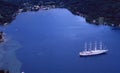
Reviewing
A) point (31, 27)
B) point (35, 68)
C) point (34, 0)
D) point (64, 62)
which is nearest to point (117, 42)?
point (64, 62)

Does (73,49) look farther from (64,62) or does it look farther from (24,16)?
(24,16)

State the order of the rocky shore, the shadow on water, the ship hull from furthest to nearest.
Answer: the rocky shore
the ship hull
the shadow on water

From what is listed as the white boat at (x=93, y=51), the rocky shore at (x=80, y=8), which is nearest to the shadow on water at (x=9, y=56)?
the white boat at (x=93, y=51)

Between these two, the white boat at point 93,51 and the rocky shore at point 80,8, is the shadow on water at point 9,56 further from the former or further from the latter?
the rocky shore at point 80,8

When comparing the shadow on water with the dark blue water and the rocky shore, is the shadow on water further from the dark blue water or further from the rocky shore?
the rocky shore

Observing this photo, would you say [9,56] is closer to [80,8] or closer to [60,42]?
[60,42]

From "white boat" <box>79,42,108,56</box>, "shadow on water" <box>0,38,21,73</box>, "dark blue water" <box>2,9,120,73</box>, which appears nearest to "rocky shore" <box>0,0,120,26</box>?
"dark blue water" <box>2,9,120,73</box>
